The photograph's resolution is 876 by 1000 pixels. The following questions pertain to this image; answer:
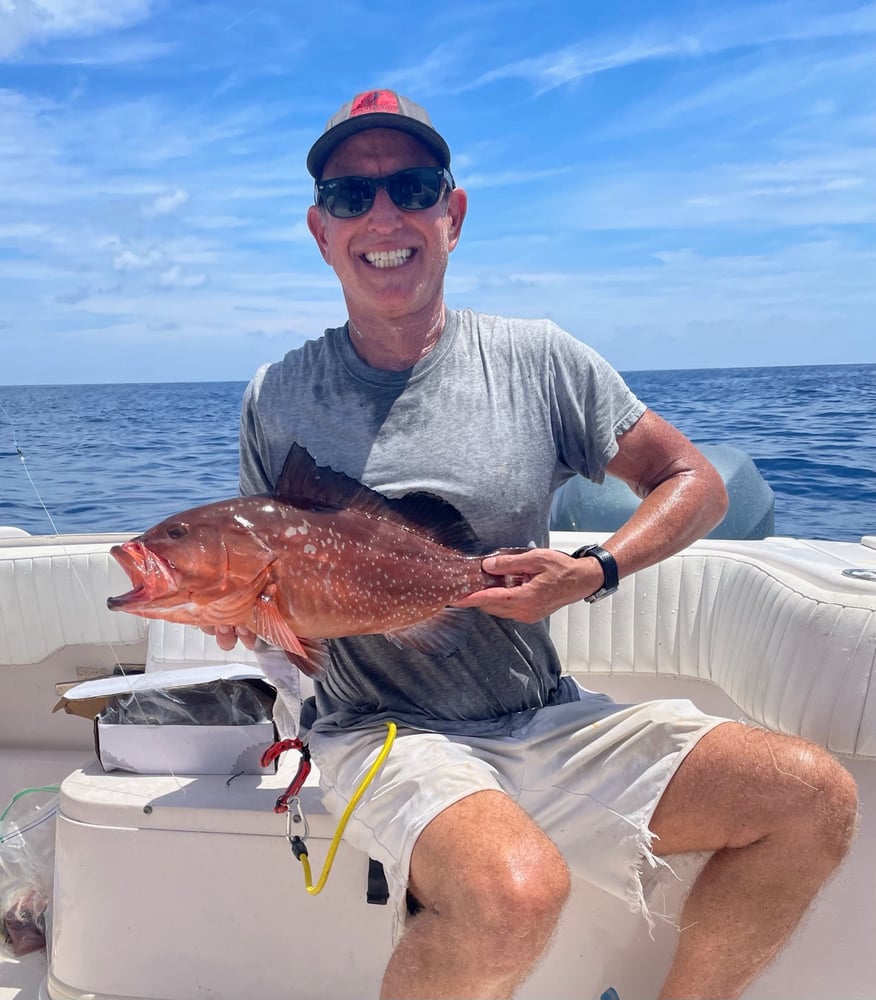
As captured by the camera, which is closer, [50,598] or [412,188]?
[412,188]

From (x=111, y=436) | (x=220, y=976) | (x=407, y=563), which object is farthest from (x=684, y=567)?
(x=111, y=436)

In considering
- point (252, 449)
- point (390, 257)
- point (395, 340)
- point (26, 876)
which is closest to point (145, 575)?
point (252, 449)

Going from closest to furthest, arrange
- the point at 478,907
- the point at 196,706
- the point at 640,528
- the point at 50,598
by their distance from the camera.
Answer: the point at 478,907 < the point at 640,528 < the point at 196,706 < the point at 50,598

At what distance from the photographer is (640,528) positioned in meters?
2.62

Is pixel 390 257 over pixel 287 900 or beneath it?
over

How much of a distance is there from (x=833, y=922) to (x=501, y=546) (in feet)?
4.93

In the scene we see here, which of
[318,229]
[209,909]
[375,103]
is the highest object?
[375,103]

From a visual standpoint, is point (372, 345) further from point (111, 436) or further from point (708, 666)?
point (111, 436)

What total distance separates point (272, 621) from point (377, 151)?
1.49 m

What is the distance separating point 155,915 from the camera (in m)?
2.69

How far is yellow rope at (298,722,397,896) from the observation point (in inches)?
93.2

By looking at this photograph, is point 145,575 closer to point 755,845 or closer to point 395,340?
point 395,340

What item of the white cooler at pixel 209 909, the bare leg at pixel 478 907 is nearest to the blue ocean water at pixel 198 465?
the white cooler at pixel 209 909

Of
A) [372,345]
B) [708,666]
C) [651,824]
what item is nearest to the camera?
[651,824]
